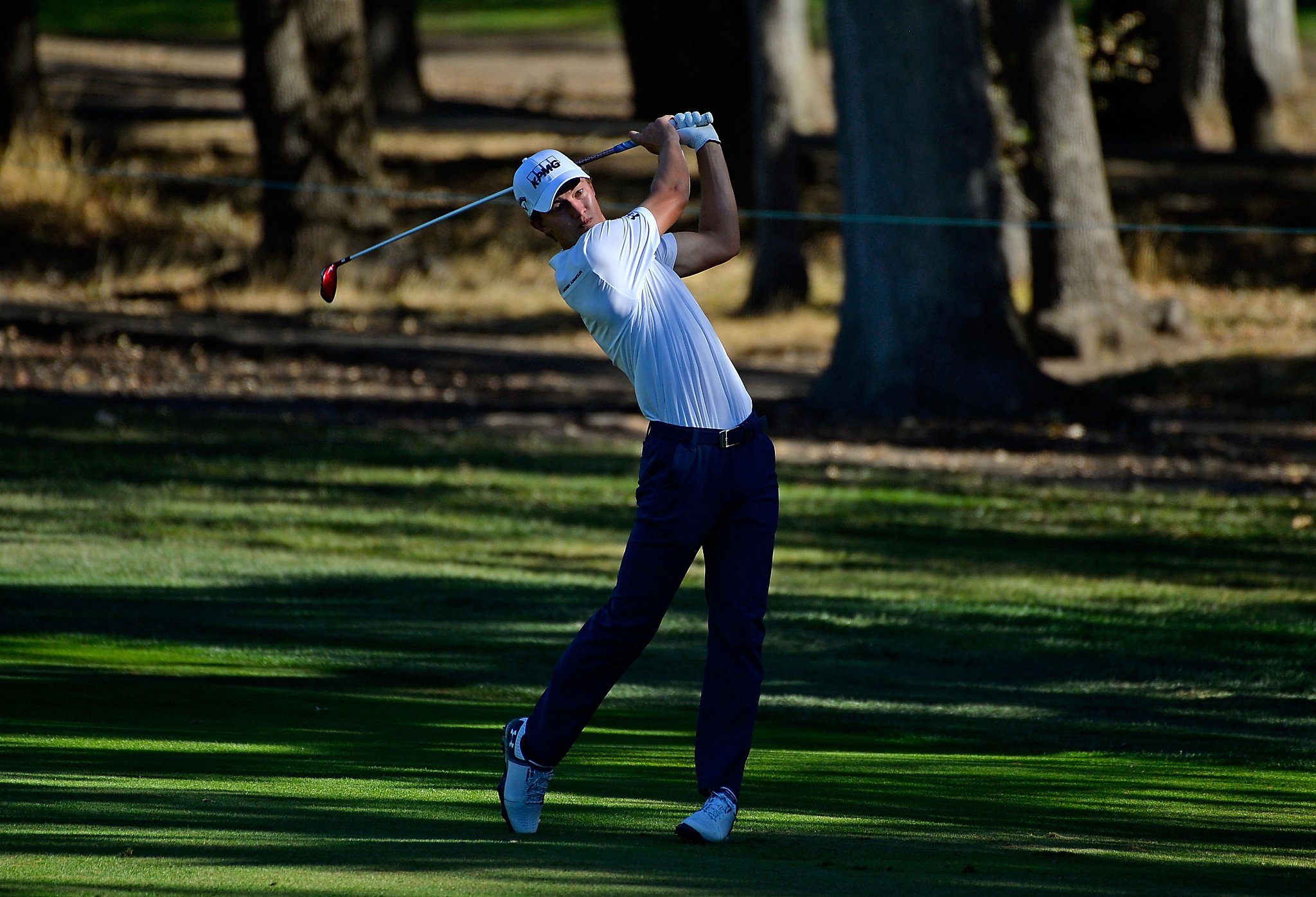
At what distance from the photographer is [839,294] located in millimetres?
24359

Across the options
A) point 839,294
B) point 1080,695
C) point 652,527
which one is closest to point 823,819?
point 652,527

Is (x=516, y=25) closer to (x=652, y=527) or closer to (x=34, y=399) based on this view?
(x=34, y=399)

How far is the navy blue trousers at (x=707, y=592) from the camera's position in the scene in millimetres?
5418

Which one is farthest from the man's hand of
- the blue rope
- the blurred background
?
the blurred background

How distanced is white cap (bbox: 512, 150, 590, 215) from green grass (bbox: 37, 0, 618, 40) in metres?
47.0

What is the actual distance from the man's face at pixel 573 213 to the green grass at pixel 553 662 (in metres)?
1.74

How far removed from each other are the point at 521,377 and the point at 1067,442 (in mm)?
5798

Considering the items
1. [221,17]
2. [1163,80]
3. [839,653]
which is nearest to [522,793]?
[839,653]

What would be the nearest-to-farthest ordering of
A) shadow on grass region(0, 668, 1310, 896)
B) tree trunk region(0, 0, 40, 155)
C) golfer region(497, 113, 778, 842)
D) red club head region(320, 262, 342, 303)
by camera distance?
1. shadow on grass region(0, 668, 1310, 896)
2. golfer region(497, 113, 778, 842)
3. red club head region(320, 262, 342, 303)
4. tree trunk region(0, 0, 40, 155)

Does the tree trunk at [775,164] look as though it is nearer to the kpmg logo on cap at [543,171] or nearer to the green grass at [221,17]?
the kpmg logo on cap at [543,171]

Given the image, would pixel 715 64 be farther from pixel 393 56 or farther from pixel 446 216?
pixel 446 216

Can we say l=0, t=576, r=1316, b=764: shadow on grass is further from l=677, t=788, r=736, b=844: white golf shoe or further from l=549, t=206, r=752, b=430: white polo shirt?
l=549, t=206, r=752, b=430: white polo shirt

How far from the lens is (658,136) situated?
6.04m

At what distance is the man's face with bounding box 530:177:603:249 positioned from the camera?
5605 mm
